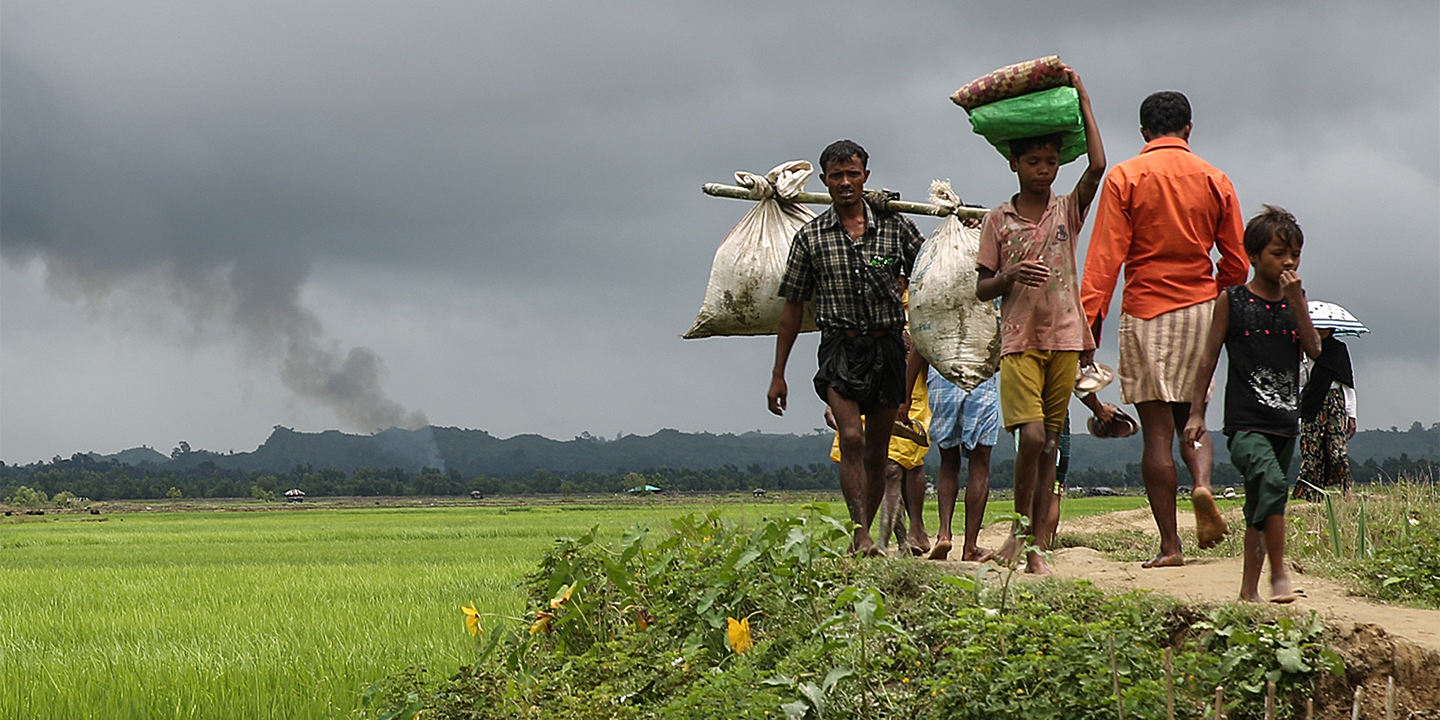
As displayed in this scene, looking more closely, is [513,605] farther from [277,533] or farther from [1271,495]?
[277,533]

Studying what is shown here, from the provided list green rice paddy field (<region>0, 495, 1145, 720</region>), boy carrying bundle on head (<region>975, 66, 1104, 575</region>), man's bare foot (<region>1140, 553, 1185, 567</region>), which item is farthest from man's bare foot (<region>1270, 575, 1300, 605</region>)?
green rice paddy field (<region>0, 495, 1145, 720</region>)

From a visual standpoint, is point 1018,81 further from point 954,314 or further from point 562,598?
point 562,598

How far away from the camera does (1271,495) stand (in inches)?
174

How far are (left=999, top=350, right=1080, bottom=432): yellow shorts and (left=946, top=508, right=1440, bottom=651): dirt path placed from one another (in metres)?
0.65

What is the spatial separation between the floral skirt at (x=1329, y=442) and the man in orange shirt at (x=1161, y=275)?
6.52 metres

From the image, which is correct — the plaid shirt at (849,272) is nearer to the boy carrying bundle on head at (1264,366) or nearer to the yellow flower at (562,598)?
the boy carrying bundle on head at (1264,366)

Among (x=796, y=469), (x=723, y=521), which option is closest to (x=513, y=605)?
(x=723, y=521)

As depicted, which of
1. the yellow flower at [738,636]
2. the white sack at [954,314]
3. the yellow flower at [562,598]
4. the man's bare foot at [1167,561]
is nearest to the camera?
the yellow flower at [738,636]

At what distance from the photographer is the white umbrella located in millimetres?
10961

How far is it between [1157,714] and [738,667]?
42.2 inches

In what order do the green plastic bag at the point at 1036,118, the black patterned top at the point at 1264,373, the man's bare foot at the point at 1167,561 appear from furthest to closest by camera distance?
the man's bare foot at the point at 1167,561 → the green plastic bag at the point at 1036,118 → the black patterned top at the point at 1264,373

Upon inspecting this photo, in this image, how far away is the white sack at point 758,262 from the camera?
621cm

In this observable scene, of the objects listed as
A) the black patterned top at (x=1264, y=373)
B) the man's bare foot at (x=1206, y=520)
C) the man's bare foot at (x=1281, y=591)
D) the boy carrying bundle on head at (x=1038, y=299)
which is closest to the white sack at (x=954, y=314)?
the boy carrying bundle on head at (x=1038, y=299)

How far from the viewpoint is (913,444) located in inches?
285
